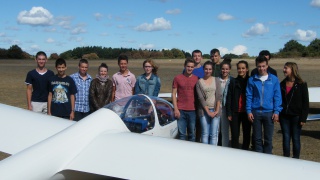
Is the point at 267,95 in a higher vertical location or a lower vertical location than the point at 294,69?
lower

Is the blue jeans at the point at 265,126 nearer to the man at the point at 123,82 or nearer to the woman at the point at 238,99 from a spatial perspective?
the woman at the point at 238,99

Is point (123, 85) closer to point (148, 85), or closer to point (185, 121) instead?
point (148, 85)

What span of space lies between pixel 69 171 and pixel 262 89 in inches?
130

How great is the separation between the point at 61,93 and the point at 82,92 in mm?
401

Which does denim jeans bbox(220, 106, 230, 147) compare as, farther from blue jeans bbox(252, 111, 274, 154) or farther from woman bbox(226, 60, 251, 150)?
blue jeans bbox(252, 111, 274, 154)

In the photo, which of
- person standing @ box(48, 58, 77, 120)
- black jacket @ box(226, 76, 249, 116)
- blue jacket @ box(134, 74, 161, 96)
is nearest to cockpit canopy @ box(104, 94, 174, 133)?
blue jacket @ box(134, 74, 161, 96)

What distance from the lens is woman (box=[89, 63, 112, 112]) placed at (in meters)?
6.25

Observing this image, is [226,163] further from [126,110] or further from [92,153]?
[126,110]

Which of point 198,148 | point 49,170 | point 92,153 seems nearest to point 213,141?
point 198,148

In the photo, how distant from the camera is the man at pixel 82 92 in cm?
631

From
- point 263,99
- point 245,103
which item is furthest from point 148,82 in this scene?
point 263,99

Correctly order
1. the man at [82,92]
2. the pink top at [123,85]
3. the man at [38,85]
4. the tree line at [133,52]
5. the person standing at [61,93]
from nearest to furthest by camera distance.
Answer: the person standing at [61,93], the man at [38,85], the man at [82,92], the pink top at [123,85], the tree line at [133,52]

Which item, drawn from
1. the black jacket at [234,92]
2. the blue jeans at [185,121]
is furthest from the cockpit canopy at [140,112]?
the black jacket at [234,92]

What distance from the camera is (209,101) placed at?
5.82m
